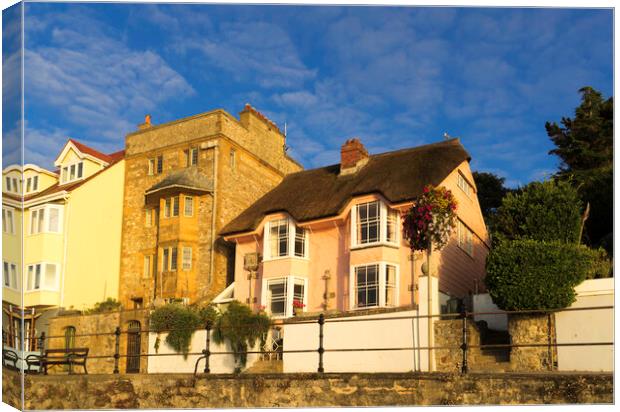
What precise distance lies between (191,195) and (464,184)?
9.57m

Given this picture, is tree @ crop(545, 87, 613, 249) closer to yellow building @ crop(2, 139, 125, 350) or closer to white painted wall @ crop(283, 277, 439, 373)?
white painted wall @ crop(283, 277, 439, 373)

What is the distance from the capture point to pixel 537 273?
16.3m

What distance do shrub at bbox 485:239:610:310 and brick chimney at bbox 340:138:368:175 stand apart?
1004 centimetres

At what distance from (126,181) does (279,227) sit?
7.48 metres

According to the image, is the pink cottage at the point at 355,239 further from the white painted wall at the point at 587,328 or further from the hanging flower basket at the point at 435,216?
the white painted wall at the point at 587,328

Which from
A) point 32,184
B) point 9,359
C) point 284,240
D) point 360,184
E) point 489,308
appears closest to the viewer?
point 9,359

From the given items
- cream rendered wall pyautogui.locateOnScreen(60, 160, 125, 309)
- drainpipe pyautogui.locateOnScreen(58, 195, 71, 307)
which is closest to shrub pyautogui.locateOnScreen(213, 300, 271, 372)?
drainpipe pyautogui.locateOnScreen(58, 195, 71, 307)

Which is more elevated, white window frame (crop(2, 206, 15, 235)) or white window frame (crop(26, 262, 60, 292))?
white window frame (crop(2, 206, 15, 235))

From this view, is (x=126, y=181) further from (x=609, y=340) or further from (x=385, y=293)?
(x=609, y=340)

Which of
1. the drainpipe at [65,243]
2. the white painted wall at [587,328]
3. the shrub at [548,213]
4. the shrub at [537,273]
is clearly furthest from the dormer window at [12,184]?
the shrub at [548,213]

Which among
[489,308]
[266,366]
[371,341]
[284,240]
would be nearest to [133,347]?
[284,240]

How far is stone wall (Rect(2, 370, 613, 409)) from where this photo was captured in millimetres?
11406

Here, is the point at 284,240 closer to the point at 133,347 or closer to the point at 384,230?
the point at 384,230

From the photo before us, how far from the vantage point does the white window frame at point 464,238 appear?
24.1m
